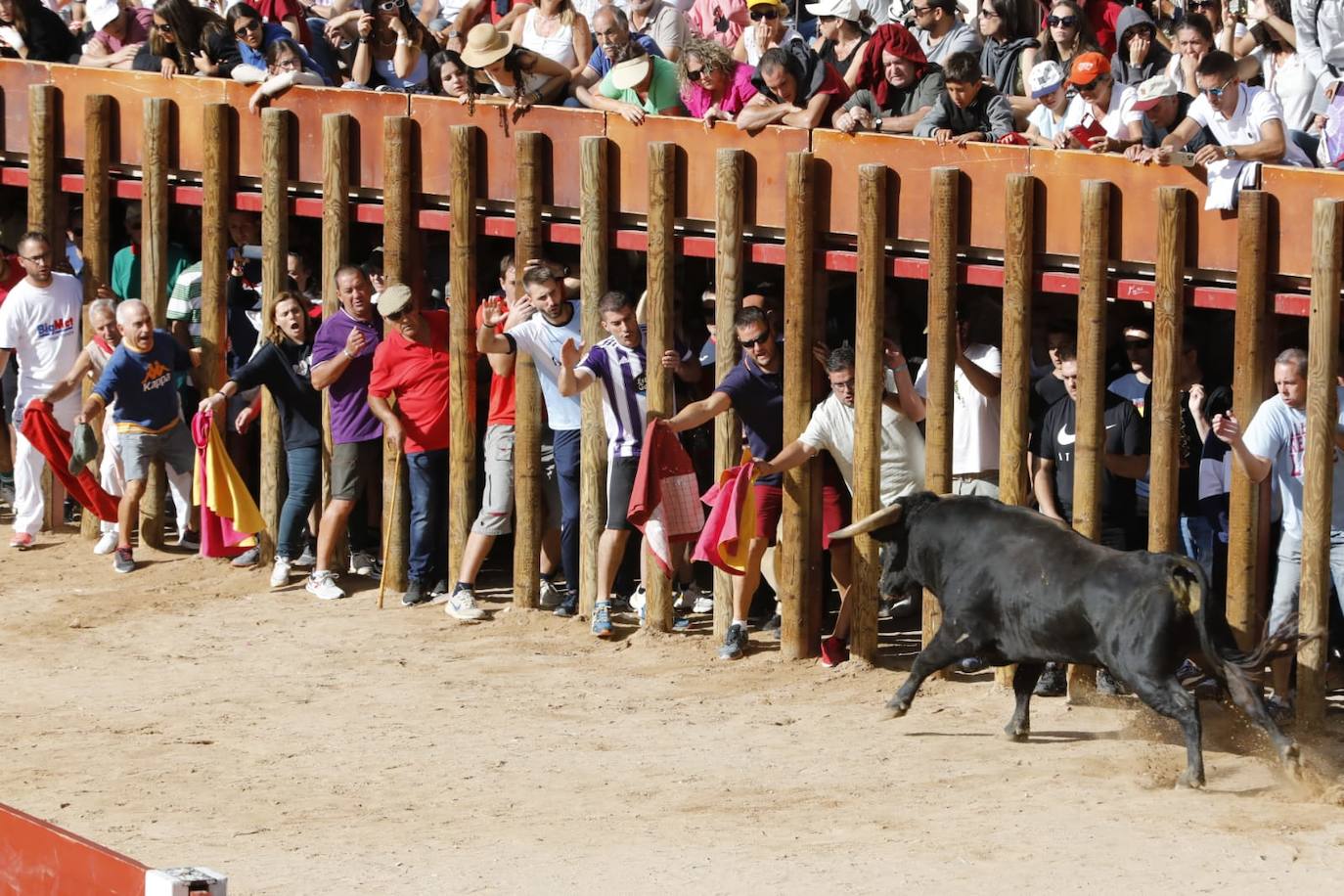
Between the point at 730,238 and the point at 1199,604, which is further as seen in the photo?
the point at 730,238

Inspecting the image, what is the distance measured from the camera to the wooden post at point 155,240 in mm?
15414

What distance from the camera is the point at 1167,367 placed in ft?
38.4

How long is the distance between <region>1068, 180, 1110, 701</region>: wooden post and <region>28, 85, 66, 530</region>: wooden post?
24.6 ft

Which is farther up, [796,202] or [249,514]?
[796,202]

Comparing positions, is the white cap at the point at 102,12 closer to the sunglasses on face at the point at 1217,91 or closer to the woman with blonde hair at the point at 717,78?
the woman with blonde hair at the point at 717,78

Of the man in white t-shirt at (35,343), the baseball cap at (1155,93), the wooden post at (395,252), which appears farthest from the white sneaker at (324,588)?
the baseball cap at (1155,93)

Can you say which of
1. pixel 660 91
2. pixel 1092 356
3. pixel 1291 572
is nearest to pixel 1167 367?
pixel 1092 356

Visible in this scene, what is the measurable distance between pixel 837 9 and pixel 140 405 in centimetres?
521

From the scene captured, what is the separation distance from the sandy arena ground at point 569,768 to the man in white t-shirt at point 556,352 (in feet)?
1.76

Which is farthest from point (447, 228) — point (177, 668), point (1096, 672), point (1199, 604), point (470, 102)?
point (1199, 604)

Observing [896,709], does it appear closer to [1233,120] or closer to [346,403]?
[1233,120]

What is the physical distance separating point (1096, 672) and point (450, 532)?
422cm

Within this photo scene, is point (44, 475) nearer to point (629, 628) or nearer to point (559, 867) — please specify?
point (629, 628)

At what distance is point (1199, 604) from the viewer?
10570mm
